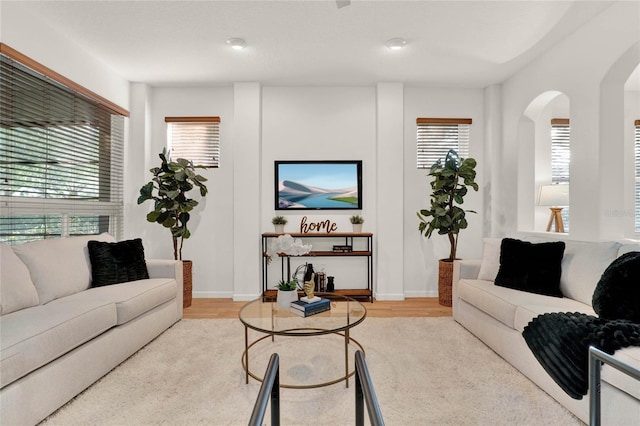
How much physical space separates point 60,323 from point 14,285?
1.70 feet

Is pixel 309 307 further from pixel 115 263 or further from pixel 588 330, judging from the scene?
pixel 115 263

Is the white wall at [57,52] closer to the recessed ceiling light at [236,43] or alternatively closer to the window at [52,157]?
the window at [52,157]

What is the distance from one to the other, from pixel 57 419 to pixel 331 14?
331 cm

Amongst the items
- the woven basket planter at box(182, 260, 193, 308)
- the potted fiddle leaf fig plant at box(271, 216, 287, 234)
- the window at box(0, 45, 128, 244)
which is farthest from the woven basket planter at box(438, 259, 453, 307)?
the window at box(0, 45, 128, 244)

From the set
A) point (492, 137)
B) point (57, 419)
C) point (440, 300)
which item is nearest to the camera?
point (57, 419)

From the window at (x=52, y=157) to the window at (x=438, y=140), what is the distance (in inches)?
150

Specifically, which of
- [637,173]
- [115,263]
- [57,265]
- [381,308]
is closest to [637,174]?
[637,173]

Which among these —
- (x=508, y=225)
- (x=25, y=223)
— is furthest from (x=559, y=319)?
(x=25, y=223)

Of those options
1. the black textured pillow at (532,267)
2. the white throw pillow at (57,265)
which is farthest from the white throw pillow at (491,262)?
the white throw pillow at (57,265)

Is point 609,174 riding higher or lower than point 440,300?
higher

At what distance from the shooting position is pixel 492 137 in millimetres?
4379

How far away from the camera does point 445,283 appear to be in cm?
399

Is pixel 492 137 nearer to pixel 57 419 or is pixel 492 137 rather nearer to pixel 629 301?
pixel 629 301

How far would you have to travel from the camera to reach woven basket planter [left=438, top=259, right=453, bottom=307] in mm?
3969
